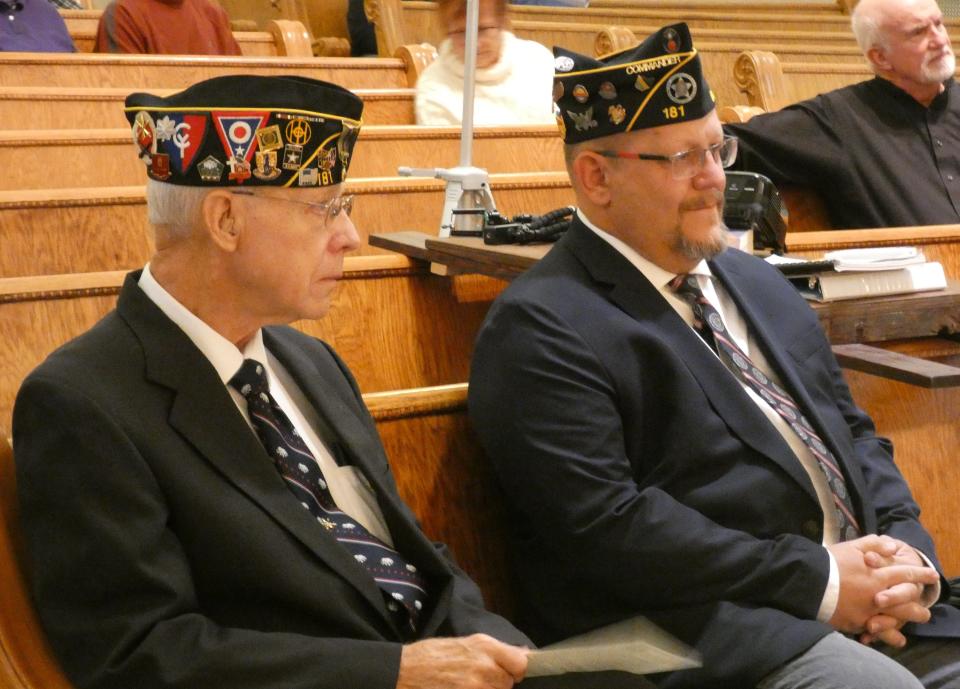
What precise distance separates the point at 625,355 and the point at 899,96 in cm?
233

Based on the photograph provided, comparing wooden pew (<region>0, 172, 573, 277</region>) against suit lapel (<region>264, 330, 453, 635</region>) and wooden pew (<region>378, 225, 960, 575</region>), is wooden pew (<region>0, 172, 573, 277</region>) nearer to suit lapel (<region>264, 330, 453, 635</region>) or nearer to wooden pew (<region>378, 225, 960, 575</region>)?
wooden pew (<region>378, 225, 960, 575</region>)

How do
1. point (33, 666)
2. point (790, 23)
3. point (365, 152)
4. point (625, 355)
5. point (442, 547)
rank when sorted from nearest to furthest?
1. point (33, 666)
2. point (442, 547)
3. point (625, 355)
4. point (365, 152)
5. point (790, 23)

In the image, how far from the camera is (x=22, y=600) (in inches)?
47.9

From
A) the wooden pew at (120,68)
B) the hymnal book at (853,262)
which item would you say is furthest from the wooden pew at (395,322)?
the wooden pew at (120,68)

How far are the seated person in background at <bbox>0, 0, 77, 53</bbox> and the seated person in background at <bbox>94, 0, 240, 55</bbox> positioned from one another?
0.82 ft

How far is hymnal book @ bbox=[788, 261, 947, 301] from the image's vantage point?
81.6 inches

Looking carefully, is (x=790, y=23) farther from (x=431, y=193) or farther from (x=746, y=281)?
(x=746, y=281)

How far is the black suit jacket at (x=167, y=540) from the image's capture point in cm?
116

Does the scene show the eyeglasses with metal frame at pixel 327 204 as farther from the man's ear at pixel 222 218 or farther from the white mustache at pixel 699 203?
the white mustache at pixel 699 203

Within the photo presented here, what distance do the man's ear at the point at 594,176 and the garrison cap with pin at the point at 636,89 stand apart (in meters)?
0.03

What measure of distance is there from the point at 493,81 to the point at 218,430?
2931 mm

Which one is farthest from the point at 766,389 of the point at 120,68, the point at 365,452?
the point at 120,68

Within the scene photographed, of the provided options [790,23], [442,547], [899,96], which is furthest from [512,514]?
[790,23]

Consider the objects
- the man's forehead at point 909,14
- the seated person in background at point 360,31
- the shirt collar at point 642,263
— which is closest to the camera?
the shirt collar at point 642,263
